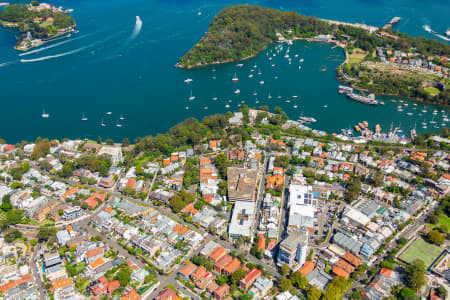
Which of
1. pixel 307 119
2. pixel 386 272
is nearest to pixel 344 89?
pixel 307 119

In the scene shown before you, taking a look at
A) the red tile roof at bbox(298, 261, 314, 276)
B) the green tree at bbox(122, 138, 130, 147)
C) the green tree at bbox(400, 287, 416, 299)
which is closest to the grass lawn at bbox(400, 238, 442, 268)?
the green tree at bbox(400, 287, 416, 299)

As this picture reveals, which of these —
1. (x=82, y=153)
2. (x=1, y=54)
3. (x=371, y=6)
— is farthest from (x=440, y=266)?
(x=371, y=6)

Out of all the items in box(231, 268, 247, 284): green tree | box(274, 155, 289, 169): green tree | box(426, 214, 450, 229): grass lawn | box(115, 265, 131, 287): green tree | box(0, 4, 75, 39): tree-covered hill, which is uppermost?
box(0, 4, 75, 39): tree-covered hill

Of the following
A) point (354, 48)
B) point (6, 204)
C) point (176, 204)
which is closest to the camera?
point (176, 204)

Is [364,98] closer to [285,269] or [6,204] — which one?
[285,269]

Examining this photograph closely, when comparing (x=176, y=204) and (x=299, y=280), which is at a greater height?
(x=176, y=204)

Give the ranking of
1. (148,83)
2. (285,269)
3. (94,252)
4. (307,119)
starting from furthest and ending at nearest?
1. (148,83)
2. (307,119)
3. (94,252)
4. (285,269)

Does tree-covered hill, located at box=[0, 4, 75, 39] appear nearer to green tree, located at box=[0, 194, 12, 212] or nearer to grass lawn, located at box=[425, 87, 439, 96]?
green tree, located at box=[0, 194, 12, 212]
